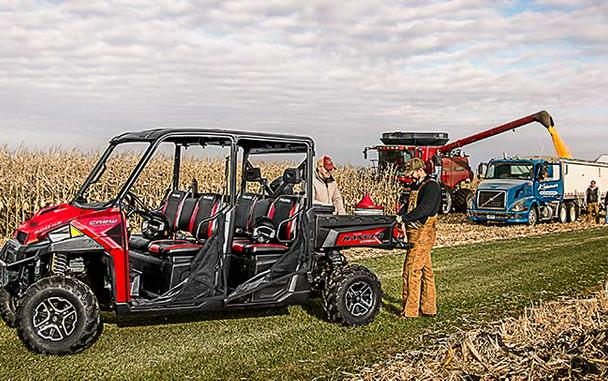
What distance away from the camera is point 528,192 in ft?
88.6

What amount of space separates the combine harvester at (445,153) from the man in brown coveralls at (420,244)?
19.7 meters

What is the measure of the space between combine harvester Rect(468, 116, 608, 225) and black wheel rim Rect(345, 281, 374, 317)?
18.5m

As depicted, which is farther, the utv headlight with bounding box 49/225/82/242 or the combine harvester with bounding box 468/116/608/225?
the combine harvester with bounding box 468/116/608/225

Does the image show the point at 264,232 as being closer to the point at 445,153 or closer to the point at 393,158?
the point at 393,158

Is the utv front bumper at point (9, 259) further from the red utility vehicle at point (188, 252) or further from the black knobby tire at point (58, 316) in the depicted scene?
the black knobby tire at point (58, 316)

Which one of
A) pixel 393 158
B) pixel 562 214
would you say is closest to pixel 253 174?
pixel 393 158

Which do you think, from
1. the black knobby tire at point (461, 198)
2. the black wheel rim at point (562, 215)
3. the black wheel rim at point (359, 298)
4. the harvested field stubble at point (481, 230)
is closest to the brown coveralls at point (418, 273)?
the black wheel rim at point (359, 298)

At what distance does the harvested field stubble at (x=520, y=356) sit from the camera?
5.48 m

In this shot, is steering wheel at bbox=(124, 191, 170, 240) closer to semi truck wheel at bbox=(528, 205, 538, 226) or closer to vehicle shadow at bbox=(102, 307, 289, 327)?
vehicle shadow at bbox=(102, 307, 289, 327)

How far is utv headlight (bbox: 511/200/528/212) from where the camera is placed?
2652 centimetres

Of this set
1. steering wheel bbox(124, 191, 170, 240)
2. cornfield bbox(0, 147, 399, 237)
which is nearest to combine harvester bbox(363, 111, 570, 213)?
cornfield bbox(0, 147, 399, 237)

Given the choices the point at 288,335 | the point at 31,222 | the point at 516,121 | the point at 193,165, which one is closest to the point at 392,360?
the point at 288,335

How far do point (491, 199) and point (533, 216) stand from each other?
5.76ft

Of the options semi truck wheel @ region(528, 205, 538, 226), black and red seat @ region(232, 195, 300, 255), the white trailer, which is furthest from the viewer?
the white trailer
